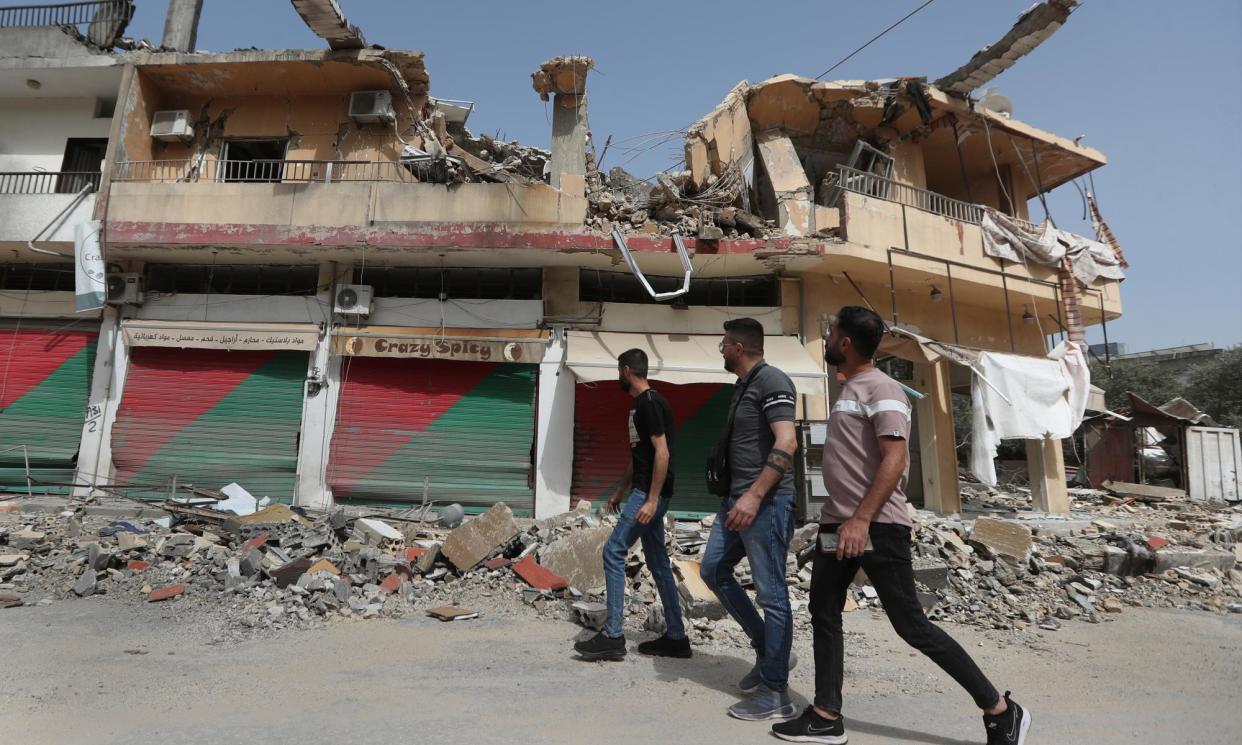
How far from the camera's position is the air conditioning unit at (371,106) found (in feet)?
35.6

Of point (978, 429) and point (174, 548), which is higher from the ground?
point (978, 429)

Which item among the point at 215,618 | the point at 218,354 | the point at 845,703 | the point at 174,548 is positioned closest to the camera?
the point at 845,703

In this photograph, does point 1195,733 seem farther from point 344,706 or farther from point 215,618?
point 215,618

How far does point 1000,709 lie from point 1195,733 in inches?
42.9

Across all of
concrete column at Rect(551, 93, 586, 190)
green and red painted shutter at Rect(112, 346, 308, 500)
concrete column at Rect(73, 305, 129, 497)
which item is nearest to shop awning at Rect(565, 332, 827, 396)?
concrete column at Rect(551, 93, 586, 190)

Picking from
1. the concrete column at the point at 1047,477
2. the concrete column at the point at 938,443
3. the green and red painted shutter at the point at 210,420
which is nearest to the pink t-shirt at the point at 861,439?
the green and red painted shutter at the point at 210,420

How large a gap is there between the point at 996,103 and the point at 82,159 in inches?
653

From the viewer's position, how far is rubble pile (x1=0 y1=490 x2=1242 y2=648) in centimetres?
454

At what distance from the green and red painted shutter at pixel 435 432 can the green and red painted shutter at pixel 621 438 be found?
787 mm

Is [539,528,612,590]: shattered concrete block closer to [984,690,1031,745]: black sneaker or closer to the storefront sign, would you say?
[984,690,1031,745]: black sneaker

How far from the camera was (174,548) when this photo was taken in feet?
18.1

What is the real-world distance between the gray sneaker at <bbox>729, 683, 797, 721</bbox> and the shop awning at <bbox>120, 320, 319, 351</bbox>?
8.97 meters

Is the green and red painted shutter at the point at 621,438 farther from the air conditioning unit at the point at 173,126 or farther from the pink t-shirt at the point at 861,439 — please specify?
the air conditioning unit at the point at 173,126

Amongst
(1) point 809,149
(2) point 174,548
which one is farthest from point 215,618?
(1) point 809,149
